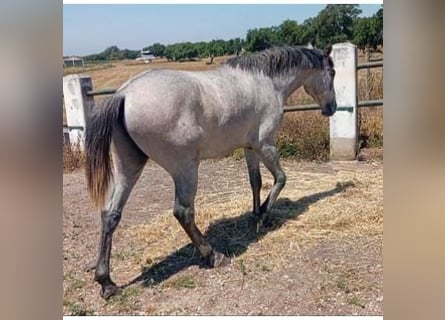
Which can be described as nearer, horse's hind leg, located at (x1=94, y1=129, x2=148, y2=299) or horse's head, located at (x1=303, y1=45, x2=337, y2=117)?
horse's hind leg, located at (x1=94, y1=129, x2=148, y2=299)

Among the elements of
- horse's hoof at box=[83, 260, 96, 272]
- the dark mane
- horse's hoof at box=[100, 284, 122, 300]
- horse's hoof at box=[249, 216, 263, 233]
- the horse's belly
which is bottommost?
horse's hoof at box=[100, 284, 122, 300]

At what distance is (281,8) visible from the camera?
1743 mm

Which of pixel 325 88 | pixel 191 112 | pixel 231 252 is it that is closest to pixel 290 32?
pixel 325 88

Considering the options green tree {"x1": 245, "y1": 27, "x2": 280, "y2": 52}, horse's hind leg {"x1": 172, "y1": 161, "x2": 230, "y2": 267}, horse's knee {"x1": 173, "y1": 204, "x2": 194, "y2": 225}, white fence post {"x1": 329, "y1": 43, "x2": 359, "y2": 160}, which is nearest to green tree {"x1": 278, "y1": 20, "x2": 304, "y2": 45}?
green tree {"x1": 245, "y1": 27, "x2": 280, "y2": 52}

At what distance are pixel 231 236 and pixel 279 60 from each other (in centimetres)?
59

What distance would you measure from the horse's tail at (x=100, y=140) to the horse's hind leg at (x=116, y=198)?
3 cm

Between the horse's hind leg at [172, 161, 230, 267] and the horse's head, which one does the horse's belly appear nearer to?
the horse's hind leg at [172, 161, 230, 267]

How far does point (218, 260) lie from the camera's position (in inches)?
70.4

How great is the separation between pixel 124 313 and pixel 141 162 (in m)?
0.47

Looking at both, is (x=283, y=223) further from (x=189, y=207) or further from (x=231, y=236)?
(x=189, y=207)

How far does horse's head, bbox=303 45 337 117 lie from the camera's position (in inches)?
72.7
